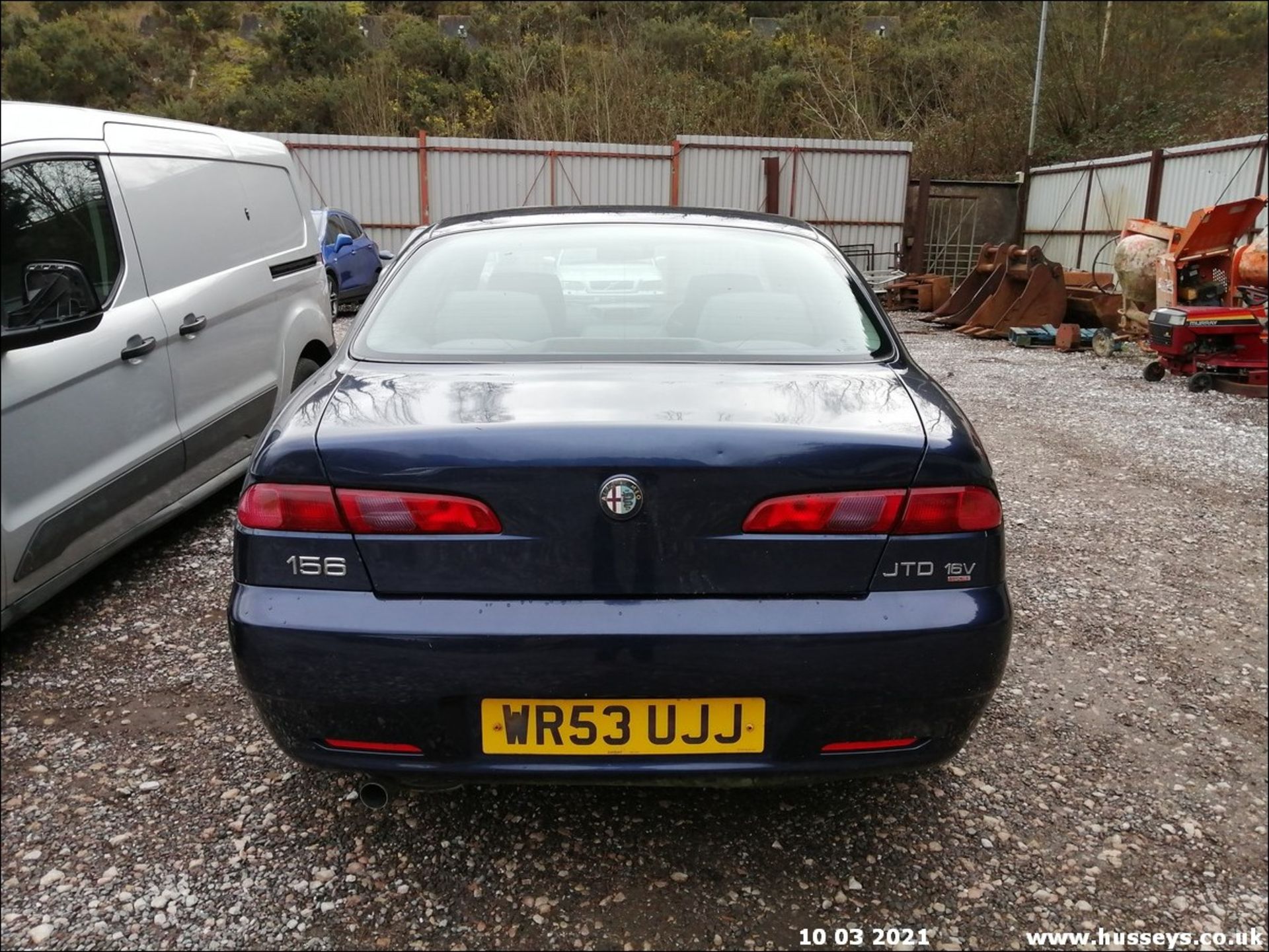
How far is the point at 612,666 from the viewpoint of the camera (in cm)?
166

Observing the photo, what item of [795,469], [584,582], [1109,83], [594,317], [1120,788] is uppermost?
[1109,83]

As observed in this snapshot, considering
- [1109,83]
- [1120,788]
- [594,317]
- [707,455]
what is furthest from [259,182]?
[1109,83]

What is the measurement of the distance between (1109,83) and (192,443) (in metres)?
23.2

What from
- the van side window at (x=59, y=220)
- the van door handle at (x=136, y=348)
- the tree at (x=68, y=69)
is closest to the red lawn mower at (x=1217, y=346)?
the van door handle at (x=136, y=348)

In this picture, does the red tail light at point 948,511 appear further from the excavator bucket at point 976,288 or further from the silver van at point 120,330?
the excavator bucket at point 976,288

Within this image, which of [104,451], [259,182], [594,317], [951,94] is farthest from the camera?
[951,94]

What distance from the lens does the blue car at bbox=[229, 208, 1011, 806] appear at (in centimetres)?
166

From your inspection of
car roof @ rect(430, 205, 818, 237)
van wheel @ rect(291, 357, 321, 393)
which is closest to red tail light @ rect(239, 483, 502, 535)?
car roof @ rect(430, 205, 818, 237)

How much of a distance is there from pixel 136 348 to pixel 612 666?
7.38ft

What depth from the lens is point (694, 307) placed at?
7.85 feet

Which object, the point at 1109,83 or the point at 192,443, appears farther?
the point at 1109,83

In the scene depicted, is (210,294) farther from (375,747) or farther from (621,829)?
(621,829)

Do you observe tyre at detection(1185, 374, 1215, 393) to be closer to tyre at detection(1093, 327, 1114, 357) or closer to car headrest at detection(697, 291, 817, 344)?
tyre at detection(1093, 327, 1114, 357)

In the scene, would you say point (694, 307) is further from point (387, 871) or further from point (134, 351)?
point (134, 351)
